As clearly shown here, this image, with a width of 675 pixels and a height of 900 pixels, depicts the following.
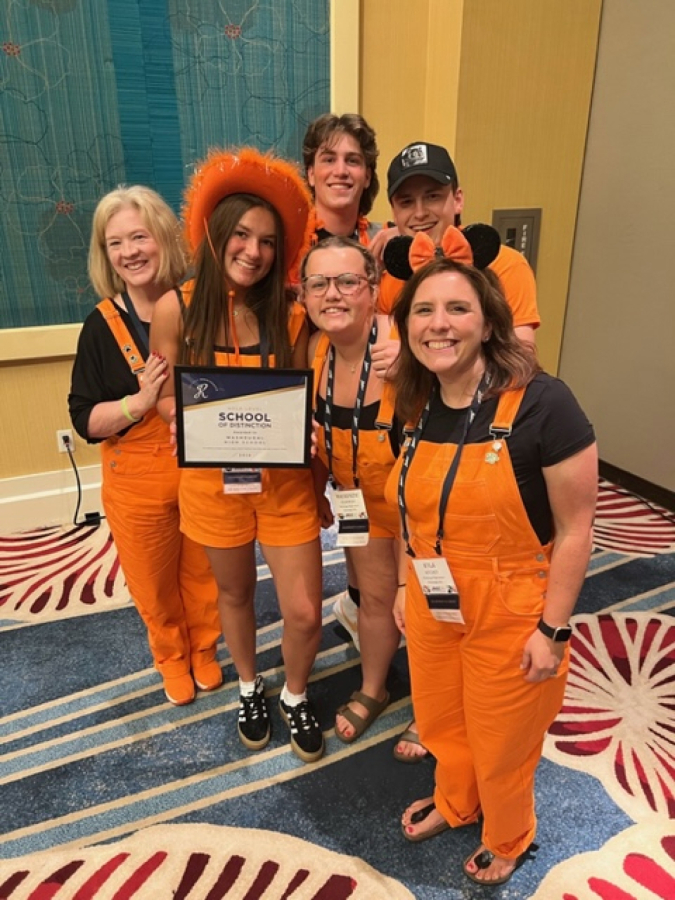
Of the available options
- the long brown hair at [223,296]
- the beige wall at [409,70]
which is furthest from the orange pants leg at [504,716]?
the beige wall at [409,70]

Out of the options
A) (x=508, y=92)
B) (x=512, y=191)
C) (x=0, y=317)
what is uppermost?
(x=508, y=92)

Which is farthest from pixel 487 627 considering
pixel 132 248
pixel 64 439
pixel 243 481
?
pixel 64 439

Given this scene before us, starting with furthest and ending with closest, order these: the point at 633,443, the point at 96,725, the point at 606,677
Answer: the point at 633,443, the point at 606,677, the point at 96,725

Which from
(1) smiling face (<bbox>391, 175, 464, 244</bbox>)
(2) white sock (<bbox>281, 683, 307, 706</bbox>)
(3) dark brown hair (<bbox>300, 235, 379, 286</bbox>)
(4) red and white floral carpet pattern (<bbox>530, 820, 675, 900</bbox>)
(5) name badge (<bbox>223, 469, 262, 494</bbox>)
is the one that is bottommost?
(4) red and white floral carpet pattern (<bbox>530, 820, 675, 900</bbox>)

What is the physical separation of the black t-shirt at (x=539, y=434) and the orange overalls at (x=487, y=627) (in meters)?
0.02

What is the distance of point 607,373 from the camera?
372 cm

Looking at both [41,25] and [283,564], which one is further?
[41,25]

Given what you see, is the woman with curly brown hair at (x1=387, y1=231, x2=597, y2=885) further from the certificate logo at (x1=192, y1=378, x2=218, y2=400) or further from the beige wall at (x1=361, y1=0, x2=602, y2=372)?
the beige wall at (x1=361, y1=0, x2=602, y2=372)

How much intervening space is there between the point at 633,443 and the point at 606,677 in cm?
180

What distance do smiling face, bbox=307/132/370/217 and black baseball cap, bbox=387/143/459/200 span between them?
26 cm

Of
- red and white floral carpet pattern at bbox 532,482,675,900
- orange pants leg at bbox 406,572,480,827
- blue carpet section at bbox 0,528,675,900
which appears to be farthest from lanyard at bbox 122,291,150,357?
red and white floral carpet pattern at bbox 532,482,675,900

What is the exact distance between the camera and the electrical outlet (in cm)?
336

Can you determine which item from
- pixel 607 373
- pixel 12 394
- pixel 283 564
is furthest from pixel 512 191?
pixel 12 394

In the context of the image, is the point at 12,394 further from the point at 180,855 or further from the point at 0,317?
the point at 180,855
